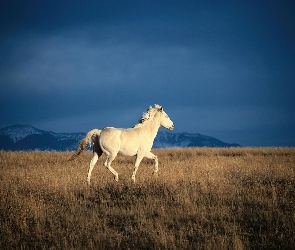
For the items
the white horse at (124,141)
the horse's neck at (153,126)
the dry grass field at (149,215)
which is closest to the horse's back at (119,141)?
the white horse at (124,141)

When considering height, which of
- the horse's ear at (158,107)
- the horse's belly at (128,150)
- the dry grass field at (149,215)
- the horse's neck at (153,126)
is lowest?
the dry grass field at (149,215)

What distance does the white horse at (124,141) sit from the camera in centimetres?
1090

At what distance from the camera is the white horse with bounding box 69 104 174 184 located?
429 inches

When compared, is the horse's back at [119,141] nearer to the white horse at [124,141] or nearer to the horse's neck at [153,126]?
the white horse at [124,141]

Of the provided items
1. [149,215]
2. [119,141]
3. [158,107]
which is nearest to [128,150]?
[119,141]

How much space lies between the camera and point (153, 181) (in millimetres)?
9812

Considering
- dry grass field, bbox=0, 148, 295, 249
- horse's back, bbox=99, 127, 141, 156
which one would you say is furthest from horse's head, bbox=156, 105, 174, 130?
dry grass field, bbox=0, 148, 295, 249

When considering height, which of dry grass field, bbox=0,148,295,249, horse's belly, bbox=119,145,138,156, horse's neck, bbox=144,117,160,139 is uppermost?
horse's neck, bbox=144,117,160,139

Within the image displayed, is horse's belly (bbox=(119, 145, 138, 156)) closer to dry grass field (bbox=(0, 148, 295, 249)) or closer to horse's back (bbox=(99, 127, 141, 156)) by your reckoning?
horse's back (bbox=(99, 127, 141, 156))

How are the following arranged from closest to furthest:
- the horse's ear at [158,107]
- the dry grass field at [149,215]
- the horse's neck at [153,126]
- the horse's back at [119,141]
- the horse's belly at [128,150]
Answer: the dry grass field at [149,215], the horse's back at [119,141], the horse's belly at [128,150], the horse's neck at [153,126], the horse's ear at [158,107]

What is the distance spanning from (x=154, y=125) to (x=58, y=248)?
23.5ft

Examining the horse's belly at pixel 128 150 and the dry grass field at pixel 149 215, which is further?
the horse's belly at pixel 128 150

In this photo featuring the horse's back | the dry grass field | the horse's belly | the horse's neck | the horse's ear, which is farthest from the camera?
the horse's ear

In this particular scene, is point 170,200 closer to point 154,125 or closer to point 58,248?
point 58,248
